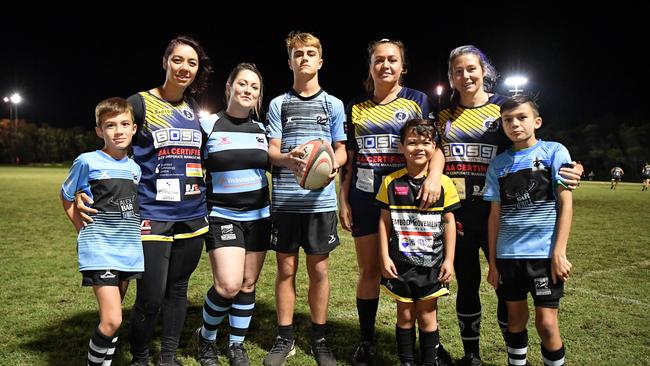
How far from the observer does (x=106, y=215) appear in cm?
283

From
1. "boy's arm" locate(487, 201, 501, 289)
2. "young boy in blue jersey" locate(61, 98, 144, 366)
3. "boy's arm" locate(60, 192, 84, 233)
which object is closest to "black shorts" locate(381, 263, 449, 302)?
"boy's arm" locate(487, 201, 501, 289)

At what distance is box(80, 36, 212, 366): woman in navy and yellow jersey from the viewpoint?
3.10m

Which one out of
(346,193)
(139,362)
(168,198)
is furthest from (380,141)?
(139,362)

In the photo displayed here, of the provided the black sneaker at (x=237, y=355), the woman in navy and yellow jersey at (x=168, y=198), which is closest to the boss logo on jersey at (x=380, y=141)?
the woman in navy and yellow jersey at (x=168, y=198)

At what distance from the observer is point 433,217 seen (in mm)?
3129

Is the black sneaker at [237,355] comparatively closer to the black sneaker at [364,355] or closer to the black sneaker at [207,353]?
the black sneaker at [207,353]

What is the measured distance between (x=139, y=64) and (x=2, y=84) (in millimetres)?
26837

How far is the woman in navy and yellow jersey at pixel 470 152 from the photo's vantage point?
331cm

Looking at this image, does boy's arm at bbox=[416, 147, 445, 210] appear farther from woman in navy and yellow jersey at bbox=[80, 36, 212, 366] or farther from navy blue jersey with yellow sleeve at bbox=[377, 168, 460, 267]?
woman in navy and yellow jersey at bbox=[80, 36, 212, 366]

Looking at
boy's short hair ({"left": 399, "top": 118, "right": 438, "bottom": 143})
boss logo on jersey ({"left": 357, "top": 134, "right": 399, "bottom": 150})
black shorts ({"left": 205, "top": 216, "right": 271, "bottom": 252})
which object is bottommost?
black shorts ({"left": 205, "top": 216, "right": 271, "bottom": 252})

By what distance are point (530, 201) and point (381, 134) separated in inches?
43.7

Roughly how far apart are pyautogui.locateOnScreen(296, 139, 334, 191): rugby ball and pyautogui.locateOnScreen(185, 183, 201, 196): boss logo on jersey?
27.1 inches

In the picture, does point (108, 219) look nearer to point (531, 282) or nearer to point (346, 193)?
point (346, 193)

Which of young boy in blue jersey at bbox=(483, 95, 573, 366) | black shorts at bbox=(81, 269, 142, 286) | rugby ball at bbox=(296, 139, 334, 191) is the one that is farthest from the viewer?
rugby ball at bbox=(296, 139, 334, 191)
